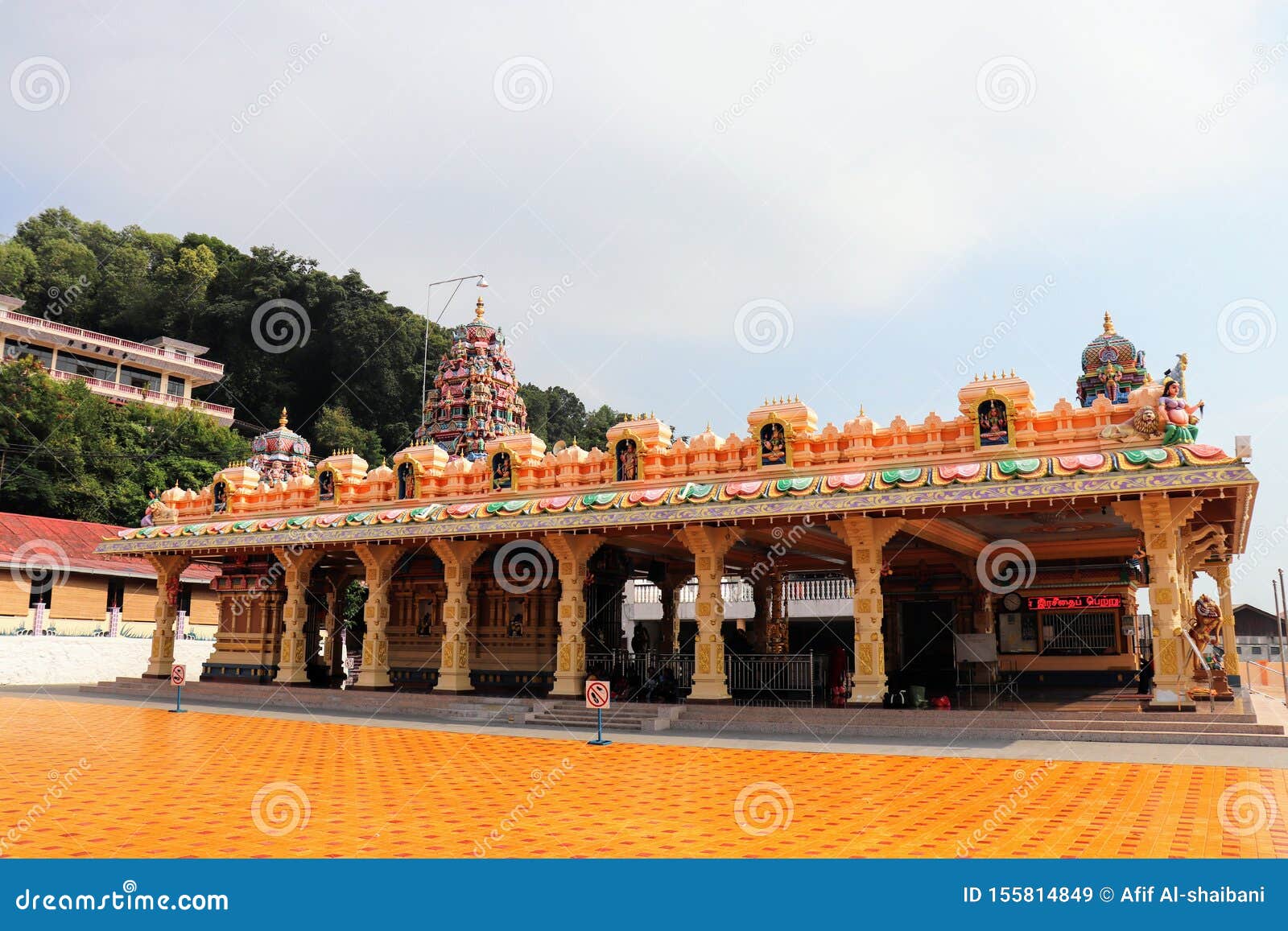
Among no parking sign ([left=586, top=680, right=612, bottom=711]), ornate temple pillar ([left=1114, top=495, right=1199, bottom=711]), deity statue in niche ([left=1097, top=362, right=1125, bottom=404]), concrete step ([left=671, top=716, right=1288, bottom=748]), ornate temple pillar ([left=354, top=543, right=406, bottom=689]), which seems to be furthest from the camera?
ornate temple pillar ([left=354, top=543, right=406, bottom=689])

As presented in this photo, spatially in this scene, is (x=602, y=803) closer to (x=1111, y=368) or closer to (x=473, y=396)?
(x=1111, y=368)

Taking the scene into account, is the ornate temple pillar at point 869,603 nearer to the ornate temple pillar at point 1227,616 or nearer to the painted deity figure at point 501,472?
the painted deity figure at point 501,472

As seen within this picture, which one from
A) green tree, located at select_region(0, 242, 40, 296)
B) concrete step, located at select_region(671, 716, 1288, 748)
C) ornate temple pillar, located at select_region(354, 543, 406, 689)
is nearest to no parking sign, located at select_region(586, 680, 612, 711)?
concrete step, located at select_region(671, 716, 1288, 748)

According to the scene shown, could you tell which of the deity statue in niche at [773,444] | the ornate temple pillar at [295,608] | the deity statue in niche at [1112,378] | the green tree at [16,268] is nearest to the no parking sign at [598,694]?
the deity statue in niche at [773,444]

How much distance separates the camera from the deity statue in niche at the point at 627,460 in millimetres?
19359

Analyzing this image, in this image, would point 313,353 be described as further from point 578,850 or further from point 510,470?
point 578,850

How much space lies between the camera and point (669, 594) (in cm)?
2600

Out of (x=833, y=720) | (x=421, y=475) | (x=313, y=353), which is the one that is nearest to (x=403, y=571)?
(x=421, y=475)

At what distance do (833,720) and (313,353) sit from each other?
52562 millimetres

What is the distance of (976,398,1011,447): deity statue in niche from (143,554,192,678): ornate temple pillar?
22.1 meters

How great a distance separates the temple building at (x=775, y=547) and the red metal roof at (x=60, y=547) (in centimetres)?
631

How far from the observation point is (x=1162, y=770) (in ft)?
36.6

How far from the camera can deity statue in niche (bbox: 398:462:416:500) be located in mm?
22469

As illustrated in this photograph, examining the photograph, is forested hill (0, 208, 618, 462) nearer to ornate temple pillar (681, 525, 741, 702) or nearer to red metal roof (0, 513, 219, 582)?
Answer: red metal roof (0, 513, 219, 582)
